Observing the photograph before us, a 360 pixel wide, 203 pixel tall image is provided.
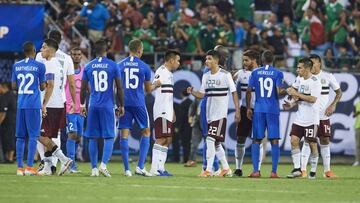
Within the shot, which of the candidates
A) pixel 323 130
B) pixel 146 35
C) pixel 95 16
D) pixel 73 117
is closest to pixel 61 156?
pixel 73 117

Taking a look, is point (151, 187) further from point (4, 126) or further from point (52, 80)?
point (4, 126)

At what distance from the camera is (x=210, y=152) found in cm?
2188

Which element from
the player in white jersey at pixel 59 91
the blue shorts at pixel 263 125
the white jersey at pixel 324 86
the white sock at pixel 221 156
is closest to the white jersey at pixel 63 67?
the player in white jersey at pixel 59 91

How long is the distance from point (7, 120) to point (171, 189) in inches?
563

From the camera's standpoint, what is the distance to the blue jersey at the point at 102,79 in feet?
68.5

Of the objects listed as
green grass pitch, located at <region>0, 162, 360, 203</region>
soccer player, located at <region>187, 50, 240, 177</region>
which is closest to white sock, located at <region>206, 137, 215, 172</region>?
soccer player, located at <region>187, 50, 240, 177</region>

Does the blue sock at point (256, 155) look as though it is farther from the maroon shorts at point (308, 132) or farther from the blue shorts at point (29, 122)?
the blue shorts at point (29, 122)

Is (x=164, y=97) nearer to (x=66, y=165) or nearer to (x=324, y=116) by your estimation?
(x=66, y=165)

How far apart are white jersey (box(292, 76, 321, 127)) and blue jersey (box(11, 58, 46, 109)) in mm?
5262

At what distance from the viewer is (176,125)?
32438 millimetres

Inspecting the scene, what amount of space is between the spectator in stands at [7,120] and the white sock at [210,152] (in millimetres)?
10228

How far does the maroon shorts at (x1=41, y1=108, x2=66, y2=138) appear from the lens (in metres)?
21.8

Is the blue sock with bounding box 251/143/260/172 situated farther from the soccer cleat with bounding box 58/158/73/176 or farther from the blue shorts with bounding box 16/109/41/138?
the blue shorts with bounding box 16/109/41/138

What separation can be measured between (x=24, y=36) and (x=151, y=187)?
41.9 feet
